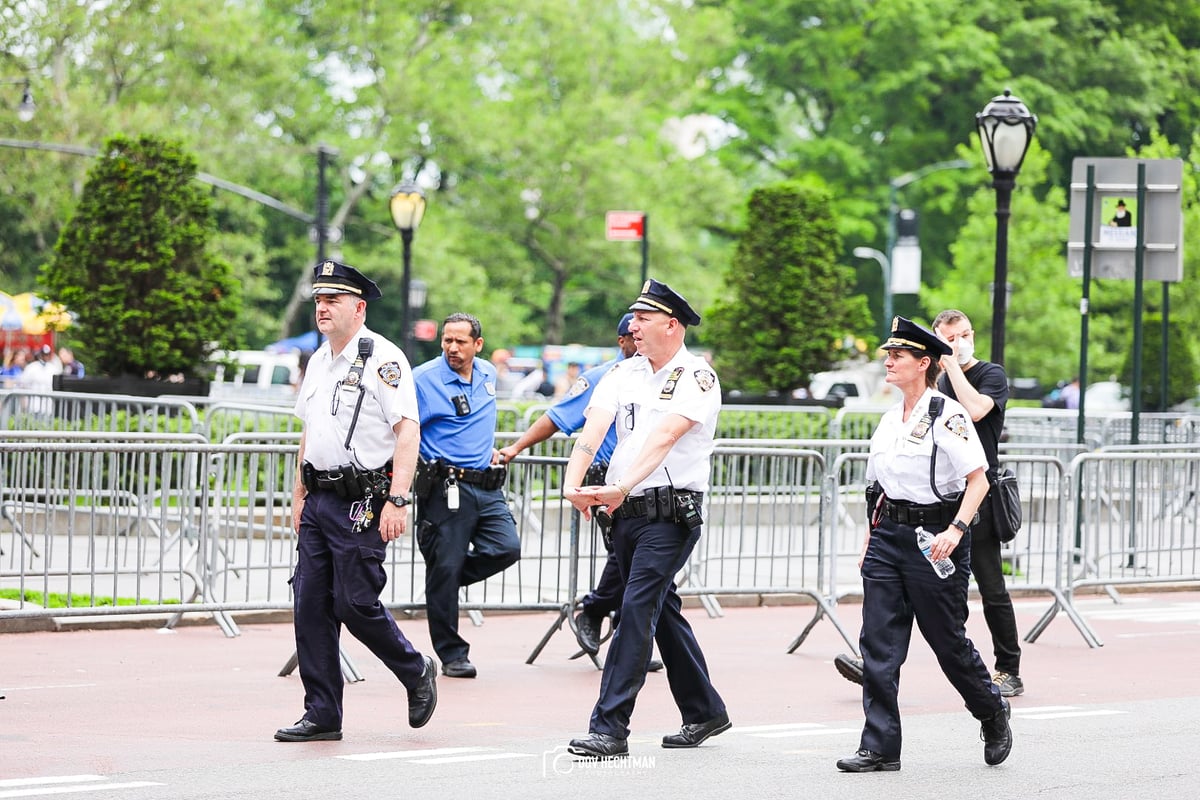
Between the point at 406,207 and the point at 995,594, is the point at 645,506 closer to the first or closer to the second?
the point at 995,594

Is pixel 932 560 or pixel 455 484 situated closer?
pixel 932 560

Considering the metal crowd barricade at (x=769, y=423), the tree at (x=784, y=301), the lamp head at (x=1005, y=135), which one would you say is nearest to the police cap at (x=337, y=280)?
the lamp head at (x=1005, y=135)

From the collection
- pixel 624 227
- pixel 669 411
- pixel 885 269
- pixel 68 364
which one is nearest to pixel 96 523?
pixel 669 411

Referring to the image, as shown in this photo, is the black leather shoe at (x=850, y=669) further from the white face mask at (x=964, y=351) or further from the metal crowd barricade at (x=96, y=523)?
the metal crowd barricade at (x=96, y=523)

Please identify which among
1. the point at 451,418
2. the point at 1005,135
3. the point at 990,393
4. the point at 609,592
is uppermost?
the point at 1005,135

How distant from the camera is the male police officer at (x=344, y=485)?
8023 millimetres

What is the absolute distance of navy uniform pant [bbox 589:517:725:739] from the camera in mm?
7656

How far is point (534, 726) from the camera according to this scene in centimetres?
879

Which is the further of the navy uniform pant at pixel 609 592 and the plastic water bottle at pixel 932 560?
the navy uniform pant at pixel 609 592

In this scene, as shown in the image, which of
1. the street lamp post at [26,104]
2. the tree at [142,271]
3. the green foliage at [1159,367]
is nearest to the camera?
the tree at [142,271]

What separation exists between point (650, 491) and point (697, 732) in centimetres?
109

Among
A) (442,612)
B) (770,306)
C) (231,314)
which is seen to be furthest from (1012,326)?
(442,612)

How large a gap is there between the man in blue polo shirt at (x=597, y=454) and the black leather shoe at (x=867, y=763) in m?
2.68

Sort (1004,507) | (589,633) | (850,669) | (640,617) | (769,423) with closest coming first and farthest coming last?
(640,617), (850,669), (1004,507), (589,633), (769,423)
